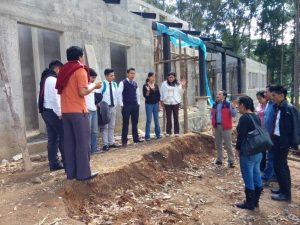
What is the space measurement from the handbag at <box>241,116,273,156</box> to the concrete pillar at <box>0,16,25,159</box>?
4.26 meters

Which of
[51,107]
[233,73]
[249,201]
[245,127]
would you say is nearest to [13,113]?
[51,107]

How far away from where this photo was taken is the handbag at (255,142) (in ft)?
15.6

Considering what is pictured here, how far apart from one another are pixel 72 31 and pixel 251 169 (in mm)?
5179

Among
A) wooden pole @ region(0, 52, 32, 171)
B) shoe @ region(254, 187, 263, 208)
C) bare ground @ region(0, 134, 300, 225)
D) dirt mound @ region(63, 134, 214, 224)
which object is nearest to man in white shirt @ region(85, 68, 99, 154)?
bare ground @ region(0, 134, 300, 225)

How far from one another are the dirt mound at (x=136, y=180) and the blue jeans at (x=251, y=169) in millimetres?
1293

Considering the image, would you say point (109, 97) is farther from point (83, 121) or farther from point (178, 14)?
point (178, 14)

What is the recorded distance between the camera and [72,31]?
7707 millimetres

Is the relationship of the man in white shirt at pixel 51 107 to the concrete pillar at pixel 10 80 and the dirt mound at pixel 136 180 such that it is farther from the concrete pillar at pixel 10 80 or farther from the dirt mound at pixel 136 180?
the concrete pillar at pixel 10 80

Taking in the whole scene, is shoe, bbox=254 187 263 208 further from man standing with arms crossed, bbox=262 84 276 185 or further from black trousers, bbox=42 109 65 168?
black trousers, bbox=42 109 65 168

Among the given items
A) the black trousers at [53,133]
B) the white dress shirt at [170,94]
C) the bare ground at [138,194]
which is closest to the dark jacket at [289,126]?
the bare ground at [138,194]

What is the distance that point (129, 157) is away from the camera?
6168mm

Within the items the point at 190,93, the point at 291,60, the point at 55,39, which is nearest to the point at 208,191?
the point at 55,39

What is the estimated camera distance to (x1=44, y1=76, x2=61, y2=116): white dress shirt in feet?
16.6

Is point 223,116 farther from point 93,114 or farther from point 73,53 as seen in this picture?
point 73,53
